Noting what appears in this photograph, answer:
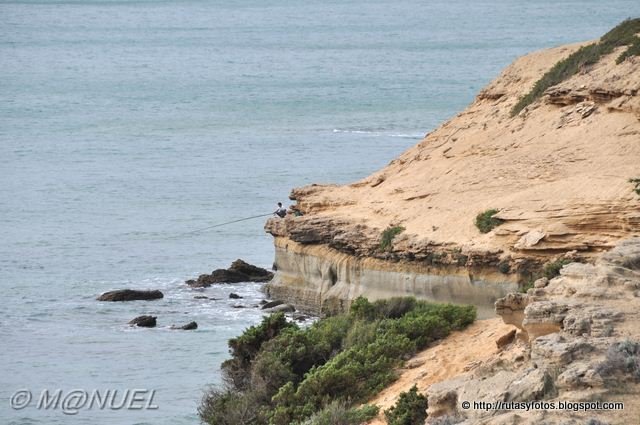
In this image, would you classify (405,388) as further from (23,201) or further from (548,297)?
(23,201)

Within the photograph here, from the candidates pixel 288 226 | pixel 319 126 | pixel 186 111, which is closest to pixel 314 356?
pixel 288 226

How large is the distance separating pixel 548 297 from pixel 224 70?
8770 cm

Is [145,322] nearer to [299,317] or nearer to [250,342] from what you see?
[299,317]

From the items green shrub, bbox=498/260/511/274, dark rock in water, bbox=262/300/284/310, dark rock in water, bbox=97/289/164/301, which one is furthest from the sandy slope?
dark rock in water, bbox=97/289/164/301

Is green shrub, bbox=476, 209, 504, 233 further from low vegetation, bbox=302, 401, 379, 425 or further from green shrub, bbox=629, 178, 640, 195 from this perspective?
low vegetation, bbox=302, 401, 379, 425

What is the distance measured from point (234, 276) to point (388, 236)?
285 inches

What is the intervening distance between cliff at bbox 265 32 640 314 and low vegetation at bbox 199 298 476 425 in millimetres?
4082

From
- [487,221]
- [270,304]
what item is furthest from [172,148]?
[487,221]

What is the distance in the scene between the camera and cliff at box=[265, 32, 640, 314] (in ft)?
104

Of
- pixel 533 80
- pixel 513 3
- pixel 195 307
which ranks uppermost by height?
pixel 513 3

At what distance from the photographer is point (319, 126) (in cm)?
7594

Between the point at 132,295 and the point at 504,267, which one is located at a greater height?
the point at 504,267

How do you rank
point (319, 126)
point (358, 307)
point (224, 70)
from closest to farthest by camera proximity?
1. point (358, 307)
2. point (319, 126)
3. point (224, 70)

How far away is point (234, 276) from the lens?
41812 millimetres
